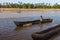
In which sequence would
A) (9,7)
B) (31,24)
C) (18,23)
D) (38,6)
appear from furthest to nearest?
(38,6) < (9,7) < (31,24) < (18,23)

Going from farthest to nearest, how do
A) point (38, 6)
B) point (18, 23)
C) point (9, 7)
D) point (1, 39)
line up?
point (38, 6) → point (9, 7) → point (18, 23) → point (1, 39)

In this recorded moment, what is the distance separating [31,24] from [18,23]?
2487 mm

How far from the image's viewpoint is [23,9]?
236 feet

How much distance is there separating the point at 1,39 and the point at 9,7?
5482 cm

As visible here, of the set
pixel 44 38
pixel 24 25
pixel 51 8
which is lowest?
pixel 51 8

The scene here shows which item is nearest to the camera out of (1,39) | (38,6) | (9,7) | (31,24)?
(1,39)

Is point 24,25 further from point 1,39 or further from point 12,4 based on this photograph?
point 12,4

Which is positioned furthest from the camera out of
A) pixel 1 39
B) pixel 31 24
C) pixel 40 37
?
pixel 31 24

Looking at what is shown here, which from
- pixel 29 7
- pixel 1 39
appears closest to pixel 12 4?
pixel 29 7

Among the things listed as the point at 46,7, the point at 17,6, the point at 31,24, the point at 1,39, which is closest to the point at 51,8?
the point at 46,7

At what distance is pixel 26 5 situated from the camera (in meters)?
73.0

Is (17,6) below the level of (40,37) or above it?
below

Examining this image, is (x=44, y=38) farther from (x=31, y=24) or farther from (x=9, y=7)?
(x=9, y=7)

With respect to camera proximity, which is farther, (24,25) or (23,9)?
(23,9)
